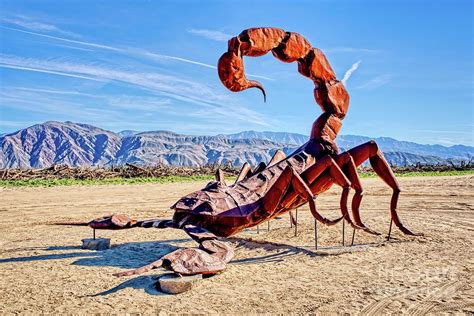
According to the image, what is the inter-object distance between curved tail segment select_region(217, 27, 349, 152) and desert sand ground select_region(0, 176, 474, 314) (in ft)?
6.99

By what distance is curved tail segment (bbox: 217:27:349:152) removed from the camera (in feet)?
17.9

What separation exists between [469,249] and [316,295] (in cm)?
367

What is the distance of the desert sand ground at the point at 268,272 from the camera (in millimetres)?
4477

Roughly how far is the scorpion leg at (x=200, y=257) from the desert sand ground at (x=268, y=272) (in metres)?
0.29

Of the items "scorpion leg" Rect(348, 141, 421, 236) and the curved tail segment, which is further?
"scorpion leg" Rect(348, 141, 421, 236)

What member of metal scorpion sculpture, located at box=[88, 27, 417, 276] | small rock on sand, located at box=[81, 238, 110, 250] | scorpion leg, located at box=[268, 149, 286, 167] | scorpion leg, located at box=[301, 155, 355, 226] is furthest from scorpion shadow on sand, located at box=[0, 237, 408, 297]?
scorpion leg, located at box=[268, 149, 286, 167]

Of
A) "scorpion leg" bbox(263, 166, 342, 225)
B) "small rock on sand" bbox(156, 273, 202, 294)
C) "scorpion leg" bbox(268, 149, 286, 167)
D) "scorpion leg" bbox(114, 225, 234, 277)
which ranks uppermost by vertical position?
"scorpion leg" bbox(268, 149, 286, 167)

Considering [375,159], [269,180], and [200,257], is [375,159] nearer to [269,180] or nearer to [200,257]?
[269,180]

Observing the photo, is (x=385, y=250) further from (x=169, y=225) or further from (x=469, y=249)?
(x=169, y=225)

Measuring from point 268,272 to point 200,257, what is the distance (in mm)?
1303

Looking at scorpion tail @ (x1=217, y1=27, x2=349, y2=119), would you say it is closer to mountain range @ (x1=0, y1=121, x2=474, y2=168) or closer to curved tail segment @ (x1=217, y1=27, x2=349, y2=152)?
curved tail segment @ (x1=217, y1=27, x2=349, y2=152)

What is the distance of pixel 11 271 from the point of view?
590cm

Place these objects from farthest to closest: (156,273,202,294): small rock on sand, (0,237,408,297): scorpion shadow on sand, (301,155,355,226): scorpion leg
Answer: (0,237,408,297): scorpion shadow on sand < (301,155,355,226): scorpion leg < (156,273,202,294): small rock on sand

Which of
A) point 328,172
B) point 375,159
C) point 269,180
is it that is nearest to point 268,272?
point 269,180
